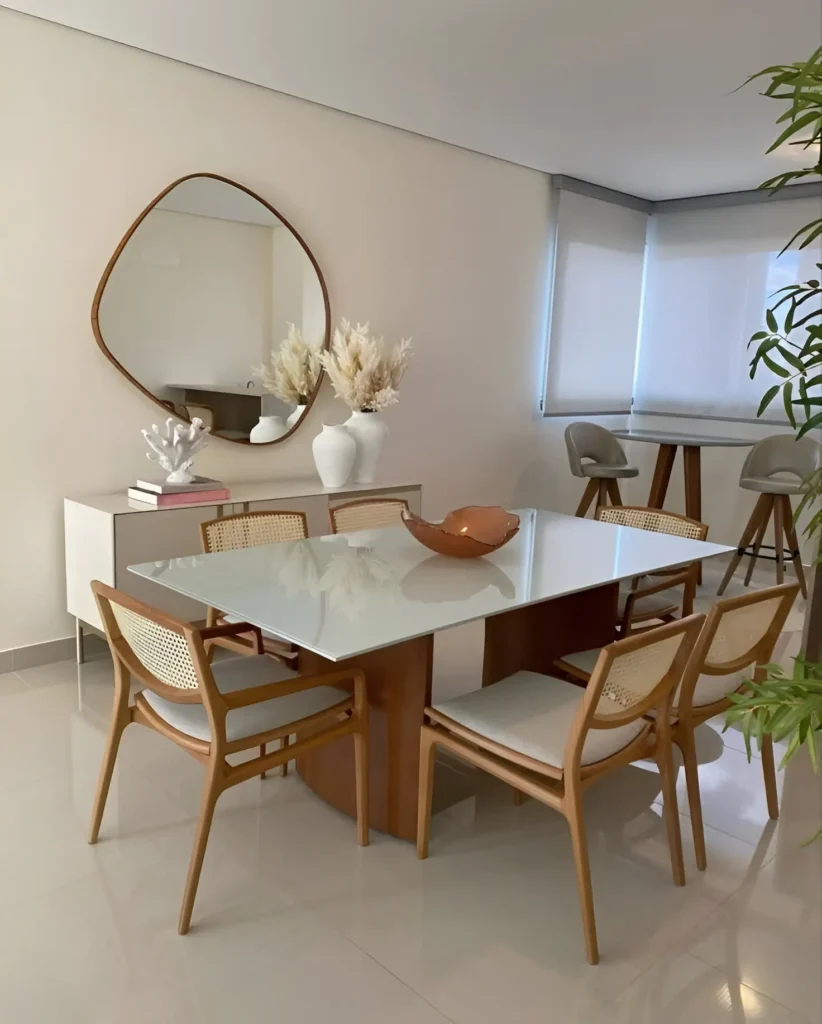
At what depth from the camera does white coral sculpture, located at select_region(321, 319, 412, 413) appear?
395 cm

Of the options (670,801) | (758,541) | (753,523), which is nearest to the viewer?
(670,801)

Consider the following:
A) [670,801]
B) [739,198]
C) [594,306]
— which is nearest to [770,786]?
[670,801]

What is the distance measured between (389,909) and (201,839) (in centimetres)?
49

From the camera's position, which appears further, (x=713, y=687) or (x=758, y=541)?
(x=758, y=541)

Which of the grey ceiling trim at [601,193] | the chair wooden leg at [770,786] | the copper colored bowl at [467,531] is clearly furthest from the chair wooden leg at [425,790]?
the grey ceiling trim at [601,193]

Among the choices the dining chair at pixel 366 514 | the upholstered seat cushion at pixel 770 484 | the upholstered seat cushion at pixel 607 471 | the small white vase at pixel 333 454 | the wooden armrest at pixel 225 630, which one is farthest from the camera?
the upholstered seat cushion at pixel 607 471

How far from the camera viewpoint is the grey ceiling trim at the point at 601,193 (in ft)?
17.4

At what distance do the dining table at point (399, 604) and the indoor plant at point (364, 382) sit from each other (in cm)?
121

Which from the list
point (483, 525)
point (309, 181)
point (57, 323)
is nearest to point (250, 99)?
point (309, 181)

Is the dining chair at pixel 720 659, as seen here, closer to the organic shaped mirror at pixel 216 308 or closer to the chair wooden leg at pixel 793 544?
the organic shaped mirror at pixel 216 308

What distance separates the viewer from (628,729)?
6.57ft

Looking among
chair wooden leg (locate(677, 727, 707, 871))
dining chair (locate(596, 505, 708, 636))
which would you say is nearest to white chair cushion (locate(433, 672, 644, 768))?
chair wooden leg (locate(677, 727, 707, 871))

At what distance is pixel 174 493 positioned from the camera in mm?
3348

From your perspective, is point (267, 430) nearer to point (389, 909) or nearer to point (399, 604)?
point (399, 604)
